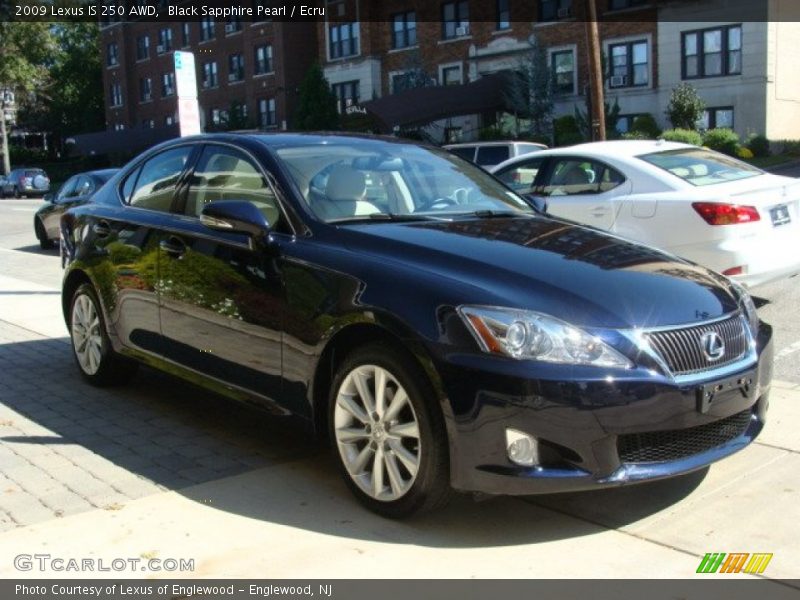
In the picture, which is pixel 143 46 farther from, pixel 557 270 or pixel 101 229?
pixel 557 270

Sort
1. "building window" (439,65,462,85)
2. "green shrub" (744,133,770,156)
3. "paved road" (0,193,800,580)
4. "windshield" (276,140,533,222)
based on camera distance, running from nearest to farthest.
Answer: "paved road" (0,193,800,580) < "windshield" (276,140,533,222) < "green shrub" (744,133,770,156) < "building window" (439,65,462,85)

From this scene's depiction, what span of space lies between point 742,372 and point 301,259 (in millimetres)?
2025

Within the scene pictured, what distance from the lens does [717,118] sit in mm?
32875

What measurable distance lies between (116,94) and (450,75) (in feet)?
117

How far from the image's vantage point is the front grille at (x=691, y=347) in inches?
Answer: 142

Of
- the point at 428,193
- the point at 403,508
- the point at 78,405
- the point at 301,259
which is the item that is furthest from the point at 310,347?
the point at 78,405

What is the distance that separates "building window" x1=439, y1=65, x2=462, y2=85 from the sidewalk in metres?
37.7

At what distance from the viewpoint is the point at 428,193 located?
496cm

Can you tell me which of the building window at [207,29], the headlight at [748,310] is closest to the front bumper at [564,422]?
the headlight at [748,310]

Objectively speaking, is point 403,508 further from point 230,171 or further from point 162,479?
point 230,171

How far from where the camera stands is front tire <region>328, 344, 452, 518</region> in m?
3.67

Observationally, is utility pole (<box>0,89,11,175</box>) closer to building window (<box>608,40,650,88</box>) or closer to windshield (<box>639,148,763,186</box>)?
building window (<box>608,40,650,88</box>)

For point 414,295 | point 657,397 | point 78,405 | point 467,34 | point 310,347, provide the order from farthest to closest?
point 467,34, point 78,405, point 310,347, point 414,295, point 657,397

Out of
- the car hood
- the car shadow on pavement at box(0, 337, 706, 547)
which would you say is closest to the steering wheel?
the car hood
